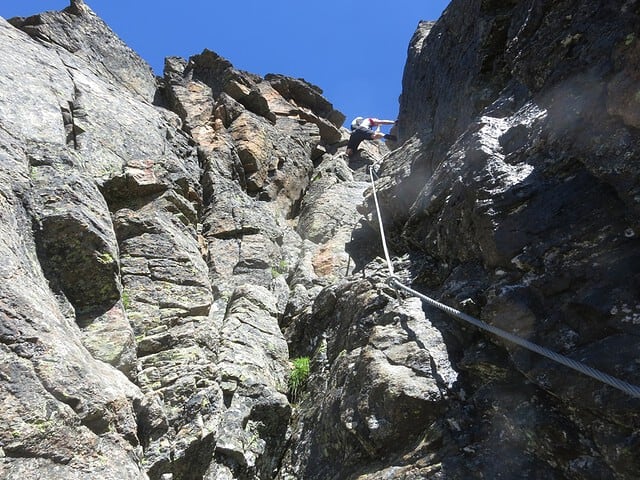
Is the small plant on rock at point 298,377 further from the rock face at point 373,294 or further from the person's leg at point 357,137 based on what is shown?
the person's leg at point 357,137


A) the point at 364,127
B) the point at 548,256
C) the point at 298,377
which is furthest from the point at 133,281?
the point at 364,127

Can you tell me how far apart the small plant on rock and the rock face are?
108 mm

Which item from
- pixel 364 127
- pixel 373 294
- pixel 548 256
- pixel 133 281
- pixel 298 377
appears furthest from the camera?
pixel 364 127

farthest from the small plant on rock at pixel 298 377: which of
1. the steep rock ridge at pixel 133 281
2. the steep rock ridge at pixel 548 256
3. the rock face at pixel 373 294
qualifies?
the steep rock ridge at pixel 548 256

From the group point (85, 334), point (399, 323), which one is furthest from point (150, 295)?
point (399, 323)

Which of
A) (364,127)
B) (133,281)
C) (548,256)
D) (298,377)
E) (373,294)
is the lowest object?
(548,256)

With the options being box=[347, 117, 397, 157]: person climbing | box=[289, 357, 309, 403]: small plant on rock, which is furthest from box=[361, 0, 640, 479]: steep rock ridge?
box=[347, 117, 397, 157]: person climbing

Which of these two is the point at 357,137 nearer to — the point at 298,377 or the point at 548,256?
the point at 298,377

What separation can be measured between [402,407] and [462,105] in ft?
26.5

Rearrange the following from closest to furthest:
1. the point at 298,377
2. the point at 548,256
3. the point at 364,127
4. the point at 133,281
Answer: the point at 548,256, the point at 133,281, the point at 298,377, the point at 364,127

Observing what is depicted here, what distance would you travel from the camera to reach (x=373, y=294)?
1015cm

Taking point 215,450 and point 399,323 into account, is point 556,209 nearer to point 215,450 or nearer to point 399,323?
point 399,323

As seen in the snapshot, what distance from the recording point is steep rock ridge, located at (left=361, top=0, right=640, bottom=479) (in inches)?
210

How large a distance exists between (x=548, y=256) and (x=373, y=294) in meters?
4.33
